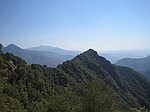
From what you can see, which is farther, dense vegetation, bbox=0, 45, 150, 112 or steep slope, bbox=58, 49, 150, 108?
steep slope, bbox=58, 49, 150, 108

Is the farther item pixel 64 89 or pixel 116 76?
pixel 116 76

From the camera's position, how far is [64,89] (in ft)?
163

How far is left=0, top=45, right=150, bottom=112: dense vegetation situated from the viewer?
3497 centimetres

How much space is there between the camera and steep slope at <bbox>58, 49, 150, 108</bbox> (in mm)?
134762

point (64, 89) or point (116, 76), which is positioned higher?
point (64, 89)

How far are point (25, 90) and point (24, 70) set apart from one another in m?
11.3

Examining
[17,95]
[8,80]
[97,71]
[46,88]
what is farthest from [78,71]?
[17,95]

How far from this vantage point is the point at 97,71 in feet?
526

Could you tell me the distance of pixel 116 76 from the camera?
173375 millimetres

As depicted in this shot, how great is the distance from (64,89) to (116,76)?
12777 centimetres

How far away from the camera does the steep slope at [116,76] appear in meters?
135

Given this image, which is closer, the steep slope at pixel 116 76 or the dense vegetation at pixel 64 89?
the dense vegetation at pixel 64 89

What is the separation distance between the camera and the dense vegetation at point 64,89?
35.0 m

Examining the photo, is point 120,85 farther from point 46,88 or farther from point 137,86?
point 46,88
